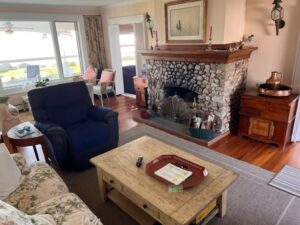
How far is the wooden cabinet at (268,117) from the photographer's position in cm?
293

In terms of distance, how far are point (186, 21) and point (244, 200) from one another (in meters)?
2.65

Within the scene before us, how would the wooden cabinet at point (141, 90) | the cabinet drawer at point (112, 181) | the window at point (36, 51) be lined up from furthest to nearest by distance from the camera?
the window at point (36, 51) < the wooden cabinet at point (141, 90) < the cabinet drawer at point (112, 181)

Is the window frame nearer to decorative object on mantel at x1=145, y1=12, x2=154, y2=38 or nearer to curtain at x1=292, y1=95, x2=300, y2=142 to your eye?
decorative object on mantel at x1=145, y1=12, x2=154, y2=38

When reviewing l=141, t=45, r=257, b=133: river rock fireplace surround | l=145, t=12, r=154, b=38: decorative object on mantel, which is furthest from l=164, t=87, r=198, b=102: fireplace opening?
l=145, t=12, r=154, b=38: decorative object on mantel

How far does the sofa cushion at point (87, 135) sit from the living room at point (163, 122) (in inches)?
0.5

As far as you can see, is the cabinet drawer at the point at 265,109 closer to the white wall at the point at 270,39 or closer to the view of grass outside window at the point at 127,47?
the white wall at the point at 270,39

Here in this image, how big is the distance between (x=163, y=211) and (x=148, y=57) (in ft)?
10.8

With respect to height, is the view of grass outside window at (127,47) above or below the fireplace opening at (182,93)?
above

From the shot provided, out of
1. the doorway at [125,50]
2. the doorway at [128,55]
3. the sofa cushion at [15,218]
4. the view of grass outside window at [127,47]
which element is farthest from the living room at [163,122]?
the view of grass outside window at [127,47]

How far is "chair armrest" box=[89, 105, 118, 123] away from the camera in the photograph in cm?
294

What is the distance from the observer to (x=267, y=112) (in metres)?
3.06

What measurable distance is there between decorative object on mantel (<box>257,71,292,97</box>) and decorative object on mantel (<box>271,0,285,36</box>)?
60 cm

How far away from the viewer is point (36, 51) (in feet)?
17.9

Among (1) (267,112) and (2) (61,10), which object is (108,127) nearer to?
(1) (267,112)
